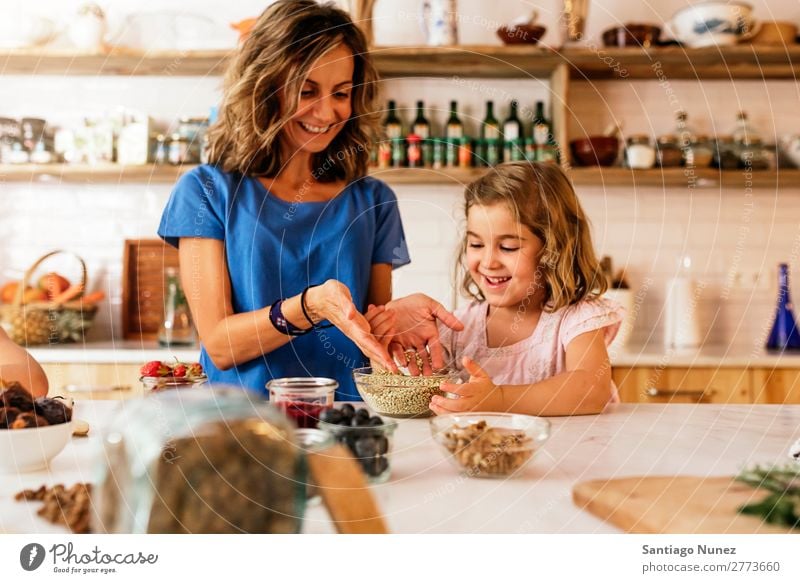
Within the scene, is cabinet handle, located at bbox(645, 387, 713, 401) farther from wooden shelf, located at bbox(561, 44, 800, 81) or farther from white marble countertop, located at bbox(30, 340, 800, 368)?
wooden shelf, located at bbox(561, 44, 800, 81)

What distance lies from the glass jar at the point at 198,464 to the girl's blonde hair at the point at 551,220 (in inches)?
19.2

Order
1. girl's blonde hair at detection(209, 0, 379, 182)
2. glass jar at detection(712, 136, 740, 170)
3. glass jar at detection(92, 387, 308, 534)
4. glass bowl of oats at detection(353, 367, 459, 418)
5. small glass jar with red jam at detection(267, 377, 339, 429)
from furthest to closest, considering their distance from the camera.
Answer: glass jar at detection(712, 136, 740, 170) < girl's blonde hair at detection(209, 0, 379, 182) < glass bowl of oats at detection(353, 367, 459, 418) < small glass jar with red jam at detection(267, 377, 339, 429) < glass jar at detection(92, 387, 308, 534)

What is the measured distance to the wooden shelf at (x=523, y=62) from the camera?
123cm

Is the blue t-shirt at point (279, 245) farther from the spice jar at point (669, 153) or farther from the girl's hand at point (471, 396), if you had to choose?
the spice jar at point (669, 153)

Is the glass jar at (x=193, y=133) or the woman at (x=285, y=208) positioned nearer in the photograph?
the woman at (x=285, y=208)

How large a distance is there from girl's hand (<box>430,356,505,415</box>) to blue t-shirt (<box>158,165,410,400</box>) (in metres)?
0.21

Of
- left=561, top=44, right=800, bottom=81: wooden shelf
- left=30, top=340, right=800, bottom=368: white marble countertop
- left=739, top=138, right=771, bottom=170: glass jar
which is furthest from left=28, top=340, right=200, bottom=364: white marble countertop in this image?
left=739, top=138, right=771, bottom=170: glass jar

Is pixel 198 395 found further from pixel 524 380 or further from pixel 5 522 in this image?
pixel 524 380

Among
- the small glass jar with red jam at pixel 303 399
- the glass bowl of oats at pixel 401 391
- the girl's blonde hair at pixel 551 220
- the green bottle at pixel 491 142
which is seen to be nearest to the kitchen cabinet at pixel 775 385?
the girl's blonde hair at pixel 551 220

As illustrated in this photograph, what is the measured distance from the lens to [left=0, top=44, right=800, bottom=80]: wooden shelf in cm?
123

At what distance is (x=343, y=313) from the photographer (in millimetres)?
652

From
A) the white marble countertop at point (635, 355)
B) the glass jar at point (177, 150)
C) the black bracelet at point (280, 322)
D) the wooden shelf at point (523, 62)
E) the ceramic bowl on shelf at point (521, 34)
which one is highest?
the ceramic bowl on shelf at point (521, 34)

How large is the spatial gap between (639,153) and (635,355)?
420 millimetres
